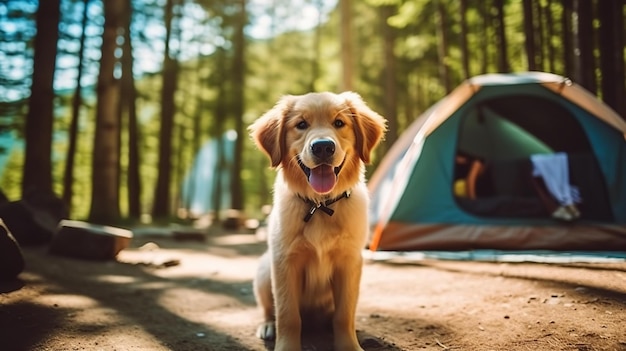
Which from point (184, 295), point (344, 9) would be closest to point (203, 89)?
point (344, 9)

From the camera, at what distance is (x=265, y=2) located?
21.1 m

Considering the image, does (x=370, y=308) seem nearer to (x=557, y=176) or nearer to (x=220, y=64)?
(x=557, y=176)

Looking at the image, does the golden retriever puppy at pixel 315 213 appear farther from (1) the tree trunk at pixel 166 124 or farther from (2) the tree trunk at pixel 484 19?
(1) the tree trunk at pixel 166 124

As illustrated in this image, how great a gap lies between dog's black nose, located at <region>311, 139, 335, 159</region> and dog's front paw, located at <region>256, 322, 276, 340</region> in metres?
1.30

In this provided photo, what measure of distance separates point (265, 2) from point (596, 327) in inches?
835

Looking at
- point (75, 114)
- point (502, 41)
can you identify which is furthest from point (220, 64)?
point (502, 41)

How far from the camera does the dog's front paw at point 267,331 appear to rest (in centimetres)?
298

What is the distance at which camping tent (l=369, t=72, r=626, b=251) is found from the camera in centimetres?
522

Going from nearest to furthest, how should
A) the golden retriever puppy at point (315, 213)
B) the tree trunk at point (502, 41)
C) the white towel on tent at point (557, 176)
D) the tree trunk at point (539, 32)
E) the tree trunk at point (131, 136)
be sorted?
the golden retriever puppy at point (315, 213) → the white towel on tent at point (557, 176) → the tree trunk at point (539, 32) → the tree trunk at point (502, 41) → the tree trunk at point (131, 136)

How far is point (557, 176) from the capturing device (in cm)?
573

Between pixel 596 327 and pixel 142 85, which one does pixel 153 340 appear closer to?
pixel 596 327

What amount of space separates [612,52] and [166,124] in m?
12.8

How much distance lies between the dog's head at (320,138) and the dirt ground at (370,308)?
112 centimetres

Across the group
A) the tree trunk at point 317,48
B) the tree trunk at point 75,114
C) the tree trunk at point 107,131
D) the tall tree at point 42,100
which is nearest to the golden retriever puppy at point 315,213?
the tall tree at point 42,100
